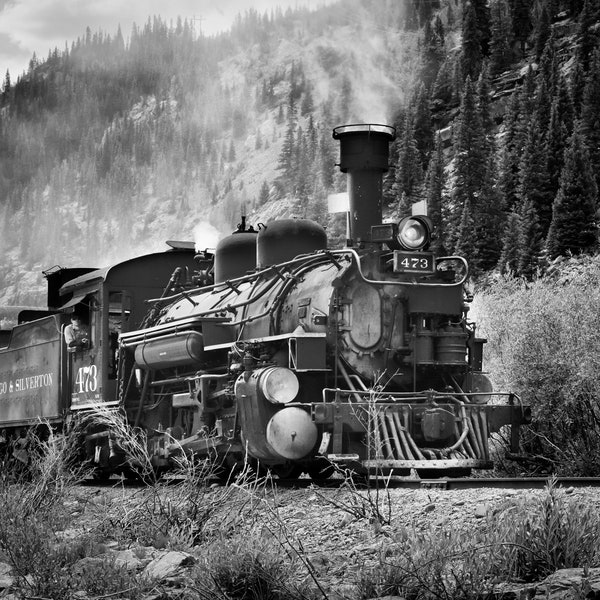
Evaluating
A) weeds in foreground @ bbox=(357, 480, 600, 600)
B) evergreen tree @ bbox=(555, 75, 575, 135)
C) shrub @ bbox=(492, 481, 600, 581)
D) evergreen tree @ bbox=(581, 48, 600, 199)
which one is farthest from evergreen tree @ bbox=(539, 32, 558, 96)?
weeds in foreground @ bbox=(357, 480, 600, 600)

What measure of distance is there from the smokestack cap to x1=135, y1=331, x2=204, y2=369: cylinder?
8.77 feet

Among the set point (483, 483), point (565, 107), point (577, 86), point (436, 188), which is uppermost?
point (577, 86)

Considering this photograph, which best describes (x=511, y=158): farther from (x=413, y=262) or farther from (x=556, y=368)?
(x=413, y=262)

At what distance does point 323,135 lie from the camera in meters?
112

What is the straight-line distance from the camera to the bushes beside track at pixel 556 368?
12.0m

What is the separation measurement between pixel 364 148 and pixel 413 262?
1459 mm

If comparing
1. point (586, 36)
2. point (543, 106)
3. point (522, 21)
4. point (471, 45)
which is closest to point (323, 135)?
point (471, 45)

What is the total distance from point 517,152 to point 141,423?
67385 mm

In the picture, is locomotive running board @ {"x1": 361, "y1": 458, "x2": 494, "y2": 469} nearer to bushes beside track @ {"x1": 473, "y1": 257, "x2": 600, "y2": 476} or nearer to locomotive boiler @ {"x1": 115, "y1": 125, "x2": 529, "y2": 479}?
locomotive boiler @ {"x1": 115, "y1": 125, "x2": 529, "y2": 479}

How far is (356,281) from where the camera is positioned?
1102 centimetres

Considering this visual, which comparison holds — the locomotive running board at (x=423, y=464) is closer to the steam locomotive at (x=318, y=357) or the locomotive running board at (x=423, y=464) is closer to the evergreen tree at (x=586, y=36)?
the steam locomotive at (x=318, y=357)

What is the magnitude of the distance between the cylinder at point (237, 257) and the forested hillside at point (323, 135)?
42.5 feet

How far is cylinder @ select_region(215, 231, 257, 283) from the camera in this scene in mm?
13594

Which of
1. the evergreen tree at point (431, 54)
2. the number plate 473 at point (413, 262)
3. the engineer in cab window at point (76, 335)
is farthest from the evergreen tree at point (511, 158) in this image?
the number plate 473 at point (413, 262)
